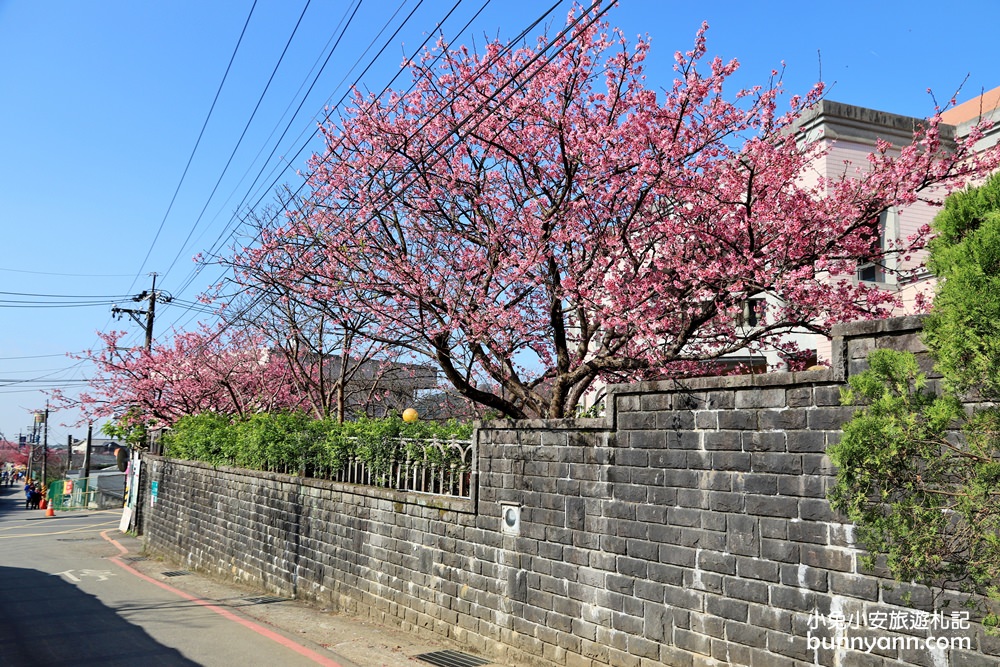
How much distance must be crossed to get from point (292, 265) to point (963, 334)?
1006 cm

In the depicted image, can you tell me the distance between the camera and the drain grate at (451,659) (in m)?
8.03

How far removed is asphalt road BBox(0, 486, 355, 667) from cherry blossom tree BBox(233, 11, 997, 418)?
4.47 m

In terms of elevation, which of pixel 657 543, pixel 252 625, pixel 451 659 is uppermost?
pixel 657 543

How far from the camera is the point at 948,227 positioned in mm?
3818

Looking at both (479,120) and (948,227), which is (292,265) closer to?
(479,120)

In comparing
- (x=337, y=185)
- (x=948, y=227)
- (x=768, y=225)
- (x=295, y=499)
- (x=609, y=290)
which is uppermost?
(x=337, y=185)

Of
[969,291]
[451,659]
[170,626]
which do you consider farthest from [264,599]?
[969,291]

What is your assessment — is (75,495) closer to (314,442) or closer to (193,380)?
(193,380)

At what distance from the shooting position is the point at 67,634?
→ 34.8 ft

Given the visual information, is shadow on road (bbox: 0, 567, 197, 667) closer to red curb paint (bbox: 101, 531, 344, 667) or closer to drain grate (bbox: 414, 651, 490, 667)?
red curb paint (bbox: 101, 531, 344, 667)

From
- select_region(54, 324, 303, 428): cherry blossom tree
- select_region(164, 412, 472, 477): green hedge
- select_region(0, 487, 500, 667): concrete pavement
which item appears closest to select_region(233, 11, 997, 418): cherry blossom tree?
select_region(164, 412, 472, 477): green hedge

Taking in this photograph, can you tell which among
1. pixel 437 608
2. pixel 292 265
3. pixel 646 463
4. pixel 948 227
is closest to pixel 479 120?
pixel 292 265

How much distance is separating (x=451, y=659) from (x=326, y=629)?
2.71 metres

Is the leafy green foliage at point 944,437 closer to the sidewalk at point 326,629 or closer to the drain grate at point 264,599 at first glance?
the sidewalk at point 326,629
